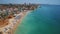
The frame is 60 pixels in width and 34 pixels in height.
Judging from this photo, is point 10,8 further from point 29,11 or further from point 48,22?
point 48,22

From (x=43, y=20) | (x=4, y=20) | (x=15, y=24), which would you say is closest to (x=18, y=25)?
(x=15, y=24)

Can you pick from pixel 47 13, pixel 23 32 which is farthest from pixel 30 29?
pixel 47 13

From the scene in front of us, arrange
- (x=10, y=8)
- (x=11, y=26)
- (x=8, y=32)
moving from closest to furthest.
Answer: (x=8, y=32) < (x=11, y=26) < (x=10, y=8)

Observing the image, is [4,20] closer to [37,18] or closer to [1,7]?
[1,7]

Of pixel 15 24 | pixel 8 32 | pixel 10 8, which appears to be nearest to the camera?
pixel 8 32

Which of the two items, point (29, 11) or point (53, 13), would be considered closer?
point (53, 13)

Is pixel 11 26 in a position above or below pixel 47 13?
below
